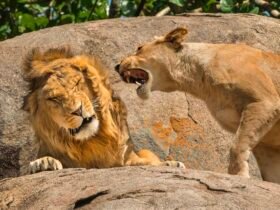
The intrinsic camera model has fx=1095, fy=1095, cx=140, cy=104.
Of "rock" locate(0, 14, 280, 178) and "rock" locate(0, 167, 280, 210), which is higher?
"rock" locate(0, 167, 280, 210)

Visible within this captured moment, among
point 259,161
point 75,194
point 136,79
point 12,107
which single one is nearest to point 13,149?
point 12,107

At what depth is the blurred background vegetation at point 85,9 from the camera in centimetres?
977

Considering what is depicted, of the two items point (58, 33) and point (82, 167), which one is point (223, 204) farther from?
point (58, 33)

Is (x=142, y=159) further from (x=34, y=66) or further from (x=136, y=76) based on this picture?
(x=34, y=66)

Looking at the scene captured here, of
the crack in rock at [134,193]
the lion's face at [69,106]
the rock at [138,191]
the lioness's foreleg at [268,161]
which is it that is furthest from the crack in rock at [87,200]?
the lioness's foreleg at [268,161]

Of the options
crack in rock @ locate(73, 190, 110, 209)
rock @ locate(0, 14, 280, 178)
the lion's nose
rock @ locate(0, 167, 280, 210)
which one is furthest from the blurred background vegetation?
crack in rock @ locate(73, 190, 110, 209)

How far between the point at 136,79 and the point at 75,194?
2106 millimetres

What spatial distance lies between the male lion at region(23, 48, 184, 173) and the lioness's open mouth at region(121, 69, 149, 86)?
0.26 metres

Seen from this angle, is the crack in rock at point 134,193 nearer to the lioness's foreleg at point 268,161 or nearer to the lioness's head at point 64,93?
the lioness's head at point 64,93

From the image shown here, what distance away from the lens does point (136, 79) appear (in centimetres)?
750

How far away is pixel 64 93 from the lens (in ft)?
21.8

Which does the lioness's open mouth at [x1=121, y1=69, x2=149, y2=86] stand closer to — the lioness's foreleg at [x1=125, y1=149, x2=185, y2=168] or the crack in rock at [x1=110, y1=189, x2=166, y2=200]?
the lioness's foreleg at [x1=125, y1=149, x2=185, y2=168]

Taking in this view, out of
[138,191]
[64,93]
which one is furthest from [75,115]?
[138,191]

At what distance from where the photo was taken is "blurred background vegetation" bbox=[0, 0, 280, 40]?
32.1 ft
